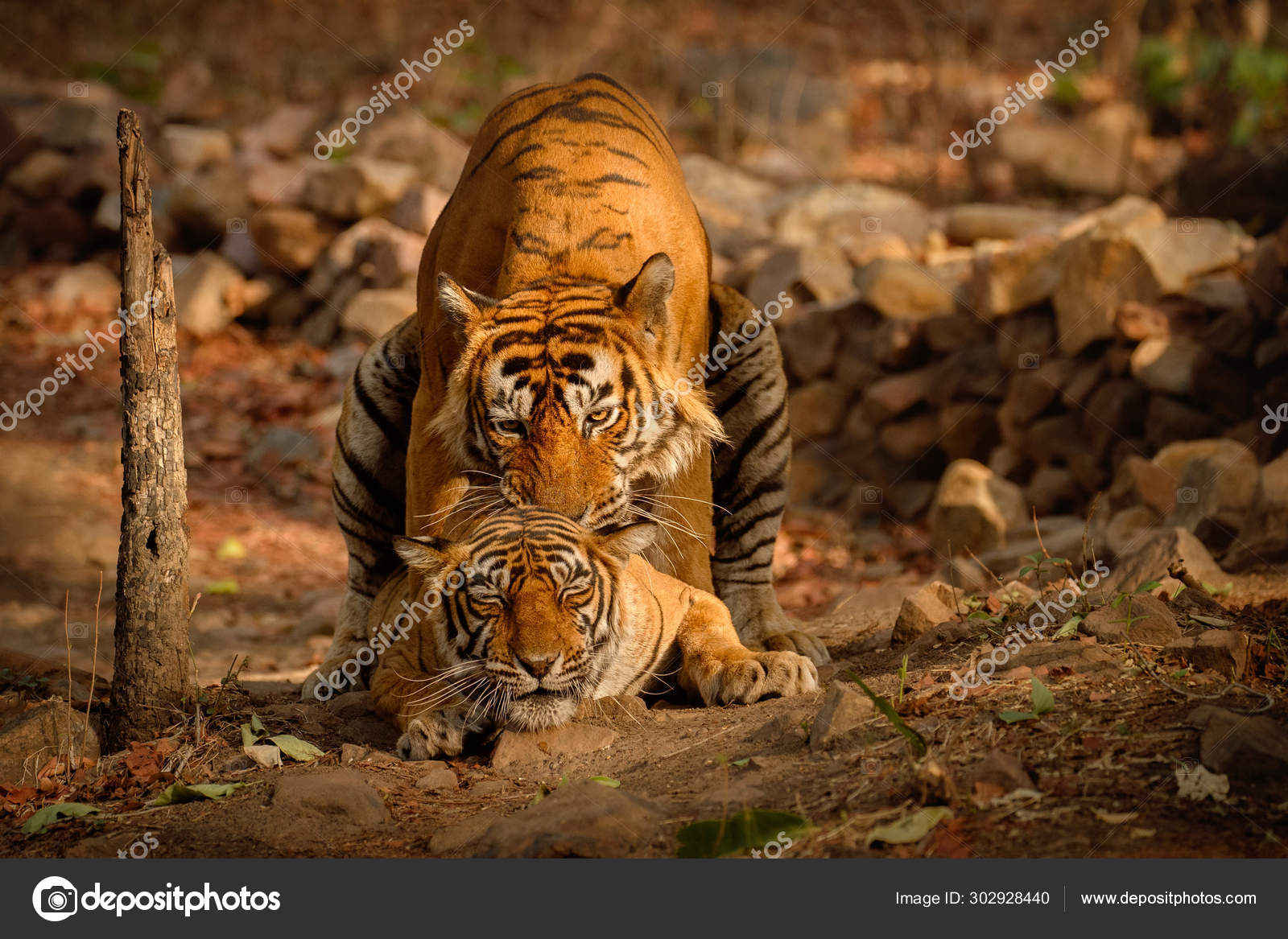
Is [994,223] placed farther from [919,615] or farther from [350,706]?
[350,706]

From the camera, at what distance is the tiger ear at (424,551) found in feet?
11.9

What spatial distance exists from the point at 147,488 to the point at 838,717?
6.88 feet

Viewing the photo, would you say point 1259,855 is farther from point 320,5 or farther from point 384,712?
point 320,5

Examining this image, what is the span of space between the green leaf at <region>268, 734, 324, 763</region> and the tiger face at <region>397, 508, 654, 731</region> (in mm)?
466

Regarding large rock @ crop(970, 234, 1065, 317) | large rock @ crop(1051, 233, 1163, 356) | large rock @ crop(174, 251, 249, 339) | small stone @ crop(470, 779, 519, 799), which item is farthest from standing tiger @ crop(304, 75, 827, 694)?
large rock @ crop(174, 251, 249, 339)

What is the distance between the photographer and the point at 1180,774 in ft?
8.92

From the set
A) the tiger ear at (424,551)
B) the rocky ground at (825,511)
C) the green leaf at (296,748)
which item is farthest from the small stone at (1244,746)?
the green leaf at (296,748)

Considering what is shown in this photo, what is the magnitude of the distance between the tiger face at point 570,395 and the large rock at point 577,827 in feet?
3.61

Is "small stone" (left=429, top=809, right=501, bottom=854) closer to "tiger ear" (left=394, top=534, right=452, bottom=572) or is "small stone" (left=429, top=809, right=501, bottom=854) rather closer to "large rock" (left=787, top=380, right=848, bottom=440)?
"tiger ear" (left=394, top=534, right=452, bottom=572)

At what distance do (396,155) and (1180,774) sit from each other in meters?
9.80

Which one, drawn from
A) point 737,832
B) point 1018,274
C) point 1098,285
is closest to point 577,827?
point 737,832

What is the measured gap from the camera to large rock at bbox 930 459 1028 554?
7.22m

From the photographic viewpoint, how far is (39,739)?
3.64 meters

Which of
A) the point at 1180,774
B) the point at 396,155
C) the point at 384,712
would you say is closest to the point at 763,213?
the point at 396,155
